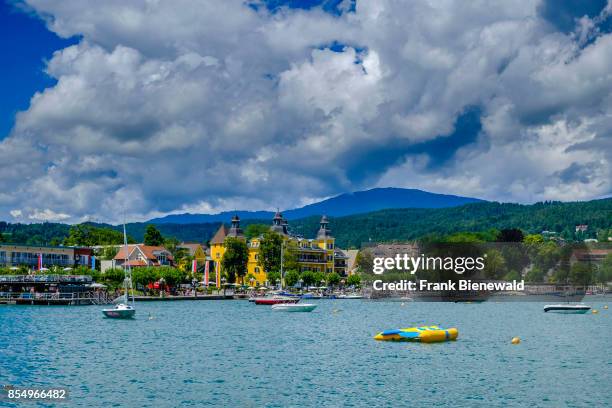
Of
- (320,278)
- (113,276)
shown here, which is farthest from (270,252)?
(113,276)

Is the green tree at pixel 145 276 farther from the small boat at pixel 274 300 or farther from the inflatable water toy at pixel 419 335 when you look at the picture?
the inflatable water toy at pixel 419 335

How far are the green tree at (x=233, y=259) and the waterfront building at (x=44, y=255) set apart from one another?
31.7 meters

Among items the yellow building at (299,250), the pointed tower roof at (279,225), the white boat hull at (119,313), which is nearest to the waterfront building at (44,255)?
the yellow building at (299,250)

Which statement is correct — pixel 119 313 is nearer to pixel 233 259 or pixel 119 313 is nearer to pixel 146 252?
pixel 233 259

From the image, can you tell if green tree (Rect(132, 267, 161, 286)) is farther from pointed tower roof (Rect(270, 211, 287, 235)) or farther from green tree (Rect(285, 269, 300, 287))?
pointed tower roof (Rect(270, 211, 287, 235))

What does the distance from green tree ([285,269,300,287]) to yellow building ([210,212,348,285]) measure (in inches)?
390

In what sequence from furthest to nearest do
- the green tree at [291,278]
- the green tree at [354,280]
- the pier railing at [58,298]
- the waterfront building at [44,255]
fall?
the green tree at [354,280], the green tree at [291,278], the waterfront building at [44,255], the pier railing at [58,298]

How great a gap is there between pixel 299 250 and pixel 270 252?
14818 mm

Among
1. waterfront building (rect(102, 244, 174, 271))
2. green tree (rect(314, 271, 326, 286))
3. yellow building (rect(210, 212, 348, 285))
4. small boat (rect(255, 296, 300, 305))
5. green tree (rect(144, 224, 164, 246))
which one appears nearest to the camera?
small boat (rect(255, 296, 300, 305))

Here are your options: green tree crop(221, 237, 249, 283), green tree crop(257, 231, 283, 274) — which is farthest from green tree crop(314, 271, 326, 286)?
green tree crop(221, 237, 249, 283)

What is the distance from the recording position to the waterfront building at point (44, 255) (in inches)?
5842

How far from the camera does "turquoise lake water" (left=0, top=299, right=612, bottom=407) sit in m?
36.5

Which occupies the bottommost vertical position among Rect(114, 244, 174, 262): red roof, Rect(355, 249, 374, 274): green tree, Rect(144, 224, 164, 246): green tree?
Rect(355, 249, 374, 274): green tree

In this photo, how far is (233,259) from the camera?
529 feet
